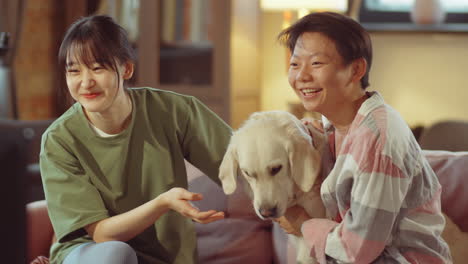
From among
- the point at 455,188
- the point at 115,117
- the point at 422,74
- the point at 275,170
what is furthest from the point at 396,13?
the point at 275,170

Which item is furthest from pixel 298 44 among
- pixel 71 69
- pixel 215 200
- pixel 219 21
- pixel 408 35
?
pixel 408 35

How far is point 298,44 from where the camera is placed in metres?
1.09

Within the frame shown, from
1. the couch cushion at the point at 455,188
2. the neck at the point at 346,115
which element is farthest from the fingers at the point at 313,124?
the couch cushion at the point at 455,188

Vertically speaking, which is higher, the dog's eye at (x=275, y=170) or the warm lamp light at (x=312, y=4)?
the warm lamp light at (x=312, y=4)

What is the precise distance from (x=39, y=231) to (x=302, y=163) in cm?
82

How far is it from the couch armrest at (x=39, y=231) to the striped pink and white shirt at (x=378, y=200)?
30.6 inches

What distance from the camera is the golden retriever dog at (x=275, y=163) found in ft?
3.42

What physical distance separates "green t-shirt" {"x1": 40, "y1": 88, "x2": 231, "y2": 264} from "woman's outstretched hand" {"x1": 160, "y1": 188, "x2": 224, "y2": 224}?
149 mm

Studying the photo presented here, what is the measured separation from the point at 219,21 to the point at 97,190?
2625 mm

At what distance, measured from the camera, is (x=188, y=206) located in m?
1.09

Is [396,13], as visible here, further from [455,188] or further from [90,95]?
[90,95]

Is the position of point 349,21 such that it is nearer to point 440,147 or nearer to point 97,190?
point 97,190

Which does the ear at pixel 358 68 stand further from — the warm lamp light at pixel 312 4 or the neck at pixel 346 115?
the warm lamp light at pixel 312 4

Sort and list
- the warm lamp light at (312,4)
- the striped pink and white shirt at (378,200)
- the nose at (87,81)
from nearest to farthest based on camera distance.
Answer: the striped pink and white shirt at (378,200) → the nose at (87,81) → the warm lamp light at (312,4)
